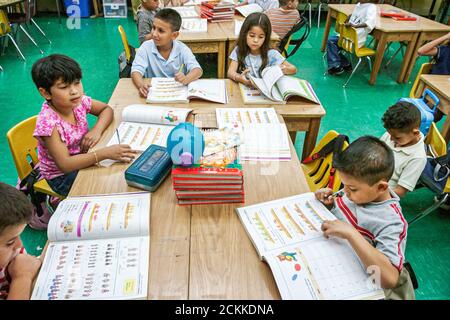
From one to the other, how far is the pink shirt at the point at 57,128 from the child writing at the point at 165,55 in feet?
1.65

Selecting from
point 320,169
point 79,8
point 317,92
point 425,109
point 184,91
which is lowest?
point 317,92

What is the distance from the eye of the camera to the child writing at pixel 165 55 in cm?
205

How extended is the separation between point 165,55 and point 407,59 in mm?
3151

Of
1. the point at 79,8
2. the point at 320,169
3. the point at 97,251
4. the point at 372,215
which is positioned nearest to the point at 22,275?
the point at 97,251

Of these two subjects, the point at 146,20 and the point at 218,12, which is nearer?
the point at 146,20

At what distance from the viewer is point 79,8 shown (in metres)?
5.96

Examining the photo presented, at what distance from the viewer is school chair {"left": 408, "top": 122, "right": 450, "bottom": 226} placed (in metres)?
1.71

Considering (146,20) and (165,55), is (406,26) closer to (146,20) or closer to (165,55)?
(146,20)

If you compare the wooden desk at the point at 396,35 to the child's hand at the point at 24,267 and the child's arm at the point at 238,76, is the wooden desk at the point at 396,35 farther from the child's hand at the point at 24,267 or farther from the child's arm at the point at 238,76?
the child's hand at the point at 24,267

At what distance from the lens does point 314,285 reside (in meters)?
0.82
